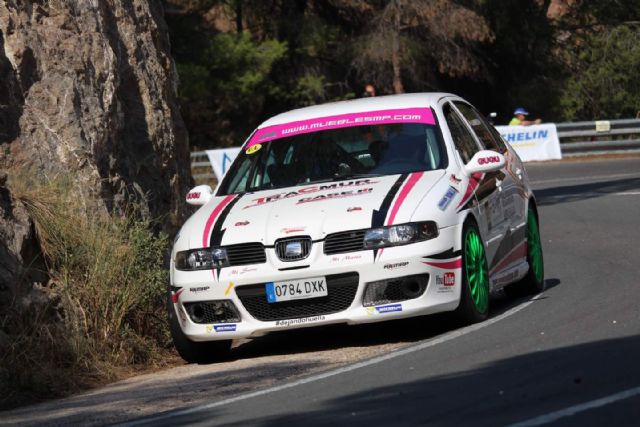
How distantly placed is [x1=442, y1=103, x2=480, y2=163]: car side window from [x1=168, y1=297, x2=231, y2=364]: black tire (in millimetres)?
2207

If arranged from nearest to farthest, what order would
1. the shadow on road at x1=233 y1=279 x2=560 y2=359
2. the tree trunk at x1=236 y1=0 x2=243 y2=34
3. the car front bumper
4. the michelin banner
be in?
the car front bumper < the shadow on road at x1=233 y1=279 x2=560 y2=359 < the michelin banner < the tree trunk at x1=236 y1=0 x2=243 y2=34

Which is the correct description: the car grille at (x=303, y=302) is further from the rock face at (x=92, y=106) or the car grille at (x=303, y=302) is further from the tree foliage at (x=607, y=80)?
the tree foliage at (x=607, y=80)

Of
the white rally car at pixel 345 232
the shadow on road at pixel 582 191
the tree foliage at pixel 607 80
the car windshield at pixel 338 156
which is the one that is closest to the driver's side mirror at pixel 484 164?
the white rally car at pixel 345 232

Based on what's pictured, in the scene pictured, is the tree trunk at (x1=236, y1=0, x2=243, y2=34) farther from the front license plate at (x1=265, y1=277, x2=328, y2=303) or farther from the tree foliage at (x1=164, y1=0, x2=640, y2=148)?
the front license plate at (x1=265, y1=277, x2=328, y2=303)

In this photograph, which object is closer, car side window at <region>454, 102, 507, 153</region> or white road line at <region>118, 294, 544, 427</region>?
white road line at <region>118, 294, 544, 427</region>

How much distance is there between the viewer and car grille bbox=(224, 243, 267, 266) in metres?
8.98

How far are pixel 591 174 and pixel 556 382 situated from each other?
2132 cm

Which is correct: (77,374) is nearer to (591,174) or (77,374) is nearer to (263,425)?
(263,425)

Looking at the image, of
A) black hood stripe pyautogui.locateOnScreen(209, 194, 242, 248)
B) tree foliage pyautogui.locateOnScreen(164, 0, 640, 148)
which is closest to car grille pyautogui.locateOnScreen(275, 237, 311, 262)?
black hood stripe pyautogui.locateOnScreen(209, 194, 242, 248)

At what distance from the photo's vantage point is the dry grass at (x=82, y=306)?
29.5 feet

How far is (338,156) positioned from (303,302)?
1626 millimetres

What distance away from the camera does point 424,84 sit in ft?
136

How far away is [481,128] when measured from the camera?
11.3 metres

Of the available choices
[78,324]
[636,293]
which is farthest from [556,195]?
[78,324]
